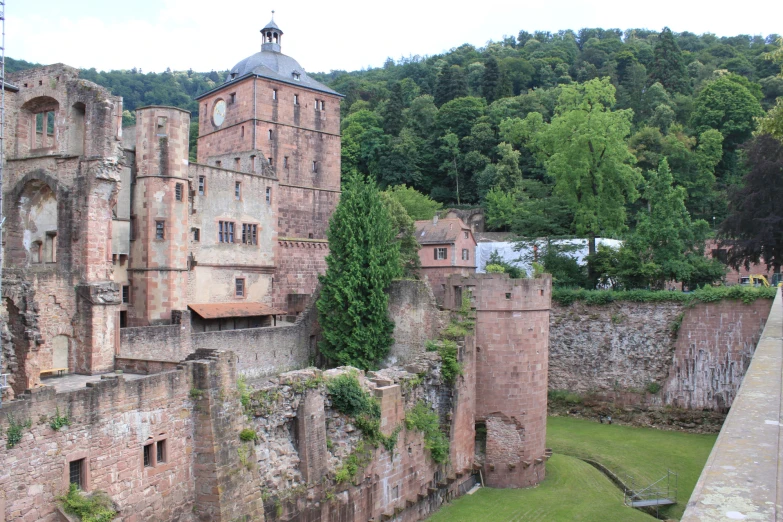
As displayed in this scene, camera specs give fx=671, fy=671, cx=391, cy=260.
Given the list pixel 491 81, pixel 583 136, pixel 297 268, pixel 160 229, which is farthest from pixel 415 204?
pixel 160 229

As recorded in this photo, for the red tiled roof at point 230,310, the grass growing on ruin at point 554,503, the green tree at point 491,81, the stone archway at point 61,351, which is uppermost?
the green tree at point 491,81

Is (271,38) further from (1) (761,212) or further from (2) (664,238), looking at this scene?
(1) (761,212)

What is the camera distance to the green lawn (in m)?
19.5

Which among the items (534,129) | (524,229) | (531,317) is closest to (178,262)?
(531,317)

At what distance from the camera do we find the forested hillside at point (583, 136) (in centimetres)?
3588

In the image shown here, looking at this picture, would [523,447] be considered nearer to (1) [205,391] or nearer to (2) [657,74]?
(1) [205,391]

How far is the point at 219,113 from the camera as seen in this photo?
3978 centimetres

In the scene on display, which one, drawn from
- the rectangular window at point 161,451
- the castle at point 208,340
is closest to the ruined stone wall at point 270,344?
the castle at point 208,340

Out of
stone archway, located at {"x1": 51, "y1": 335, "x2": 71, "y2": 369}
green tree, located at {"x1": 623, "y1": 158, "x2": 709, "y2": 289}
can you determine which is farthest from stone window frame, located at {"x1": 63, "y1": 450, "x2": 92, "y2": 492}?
green tree, located at {"x1": 623, "y1": 158, "x2": 709, "y2": 289}

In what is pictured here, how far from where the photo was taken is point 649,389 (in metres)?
29.9

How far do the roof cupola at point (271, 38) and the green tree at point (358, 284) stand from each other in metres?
16.3

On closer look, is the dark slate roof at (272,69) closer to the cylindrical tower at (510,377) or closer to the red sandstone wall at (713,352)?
the cylindrical tower at (510,377)

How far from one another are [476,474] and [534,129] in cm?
4252

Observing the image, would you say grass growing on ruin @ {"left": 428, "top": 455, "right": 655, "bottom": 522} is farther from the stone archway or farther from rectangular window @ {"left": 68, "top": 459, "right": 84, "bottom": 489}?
the stone archway
